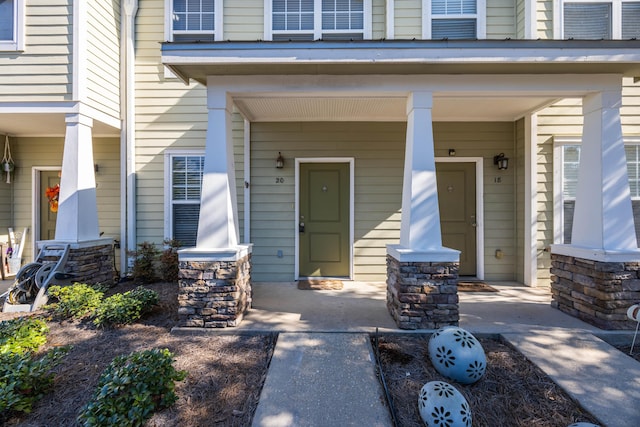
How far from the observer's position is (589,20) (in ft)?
16.0

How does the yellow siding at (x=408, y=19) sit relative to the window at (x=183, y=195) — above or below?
above

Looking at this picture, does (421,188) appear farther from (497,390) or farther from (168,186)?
(168,186)

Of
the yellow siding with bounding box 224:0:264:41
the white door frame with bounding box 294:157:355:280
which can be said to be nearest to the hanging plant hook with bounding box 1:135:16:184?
the yellow siding with bounding box 224:0:264:41

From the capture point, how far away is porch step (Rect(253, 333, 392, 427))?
2092 millimetres

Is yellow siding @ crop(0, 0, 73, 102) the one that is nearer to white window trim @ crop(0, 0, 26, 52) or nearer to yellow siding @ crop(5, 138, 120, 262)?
white window trim @ crop(0, 0, 26, 52)

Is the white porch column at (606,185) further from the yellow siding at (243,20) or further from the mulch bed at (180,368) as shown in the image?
the yellow siding at (243,20)

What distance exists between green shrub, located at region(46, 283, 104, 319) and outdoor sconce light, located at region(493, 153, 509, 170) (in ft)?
19.6

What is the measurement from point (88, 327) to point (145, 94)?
3796 millimetres

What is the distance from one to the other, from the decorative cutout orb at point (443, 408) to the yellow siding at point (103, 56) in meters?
5.48

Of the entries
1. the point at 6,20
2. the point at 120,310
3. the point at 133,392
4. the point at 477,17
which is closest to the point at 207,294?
the point at 120,310

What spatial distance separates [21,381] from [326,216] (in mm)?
4003

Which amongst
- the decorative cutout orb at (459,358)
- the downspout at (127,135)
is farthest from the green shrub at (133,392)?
the downspout at (127,135)

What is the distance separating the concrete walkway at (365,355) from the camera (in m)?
2.16

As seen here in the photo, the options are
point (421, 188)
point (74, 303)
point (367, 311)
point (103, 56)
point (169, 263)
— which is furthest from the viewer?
point (169, 263)
